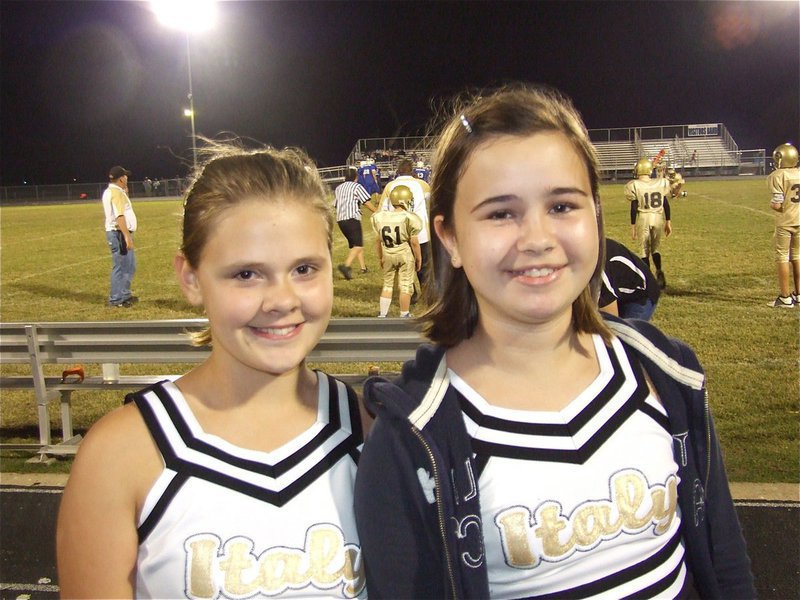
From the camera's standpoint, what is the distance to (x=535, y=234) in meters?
1.36

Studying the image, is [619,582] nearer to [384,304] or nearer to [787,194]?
[384,304]

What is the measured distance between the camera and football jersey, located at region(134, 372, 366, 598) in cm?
132

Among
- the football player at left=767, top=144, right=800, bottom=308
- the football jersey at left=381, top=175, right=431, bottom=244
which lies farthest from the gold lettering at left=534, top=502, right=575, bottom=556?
the football player at left=767, top=144, right=800, bottom=308

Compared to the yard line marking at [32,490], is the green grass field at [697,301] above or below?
above

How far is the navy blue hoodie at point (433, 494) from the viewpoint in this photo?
1.33 meters

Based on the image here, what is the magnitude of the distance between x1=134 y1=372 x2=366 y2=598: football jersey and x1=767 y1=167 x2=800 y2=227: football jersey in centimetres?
814

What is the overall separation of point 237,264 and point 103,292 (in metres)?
11.3

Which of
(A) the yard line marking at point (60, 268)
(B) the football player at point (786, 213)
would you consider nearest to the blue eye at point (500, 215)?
(B) the football player at point (786, 213)

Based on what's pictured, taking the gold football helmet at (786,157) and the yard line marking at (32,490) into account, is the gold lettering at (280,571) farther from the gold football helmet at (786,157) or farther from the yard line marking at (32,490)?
the gold football helmet at (786,157)

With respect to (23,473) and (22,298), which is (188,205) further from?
(22,298)

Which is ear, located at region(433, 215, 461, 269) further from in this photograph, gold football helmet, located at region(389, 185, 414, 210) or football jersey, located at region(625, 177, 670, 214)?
football jersey, located at region(625, 177, 670, 214)

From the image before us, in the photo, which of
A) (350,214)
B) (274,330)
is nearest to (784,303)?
A: (350,214)

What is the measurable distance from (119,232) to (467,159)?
9398mm

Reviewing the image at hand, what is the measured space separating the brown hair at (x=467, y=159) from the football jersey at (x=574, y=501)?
0.25 metres
